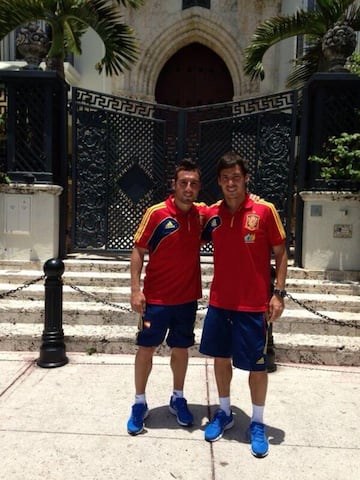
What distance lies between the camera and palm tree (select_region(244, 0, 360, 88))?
7039 millimetres

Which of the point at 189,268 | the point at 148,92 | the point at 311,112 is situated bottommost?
the point at 189,268

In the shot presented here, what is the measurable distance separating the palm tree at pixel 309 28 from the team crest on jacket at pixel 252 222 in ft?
15.9

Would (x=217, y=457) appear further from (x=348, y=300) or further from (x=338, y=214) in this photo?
(x=338, y=214)

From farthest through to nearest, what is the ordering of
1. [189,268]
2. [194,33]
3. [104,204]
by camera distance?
1. [194,33]
2. [104,204]
3. [189,268]

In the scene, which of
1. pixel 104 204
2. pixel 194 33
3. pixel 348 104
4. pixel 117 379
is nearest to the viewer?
pixel 117 379

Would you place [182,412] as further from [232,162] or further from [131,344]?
[232,162]

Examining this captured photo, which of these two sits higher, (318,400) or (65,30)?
(65,30)

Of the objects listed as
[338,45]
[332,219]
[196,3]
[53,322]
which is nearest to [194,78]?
[196,3]

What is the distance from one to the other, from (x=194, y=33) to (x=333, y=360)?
8.89 m

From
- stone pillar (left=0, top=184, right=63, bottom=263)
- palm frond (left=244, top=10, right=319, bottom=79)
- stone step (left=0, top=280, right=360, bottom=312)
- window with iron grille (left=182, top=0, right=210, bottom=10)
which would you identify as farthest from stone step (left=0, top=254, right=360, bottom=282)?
window with iron grille (left=182, top=0, right=210, bottom=10)

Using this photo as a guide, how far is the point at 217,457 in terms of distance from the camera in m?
2.85

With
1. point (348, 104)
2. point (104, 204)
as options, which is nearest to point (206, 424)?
point (104, 204)

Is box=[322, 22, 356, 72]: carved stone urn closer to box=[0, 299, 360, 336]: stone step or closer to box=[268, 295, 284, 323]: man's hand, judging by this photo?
box=[0, 299, 360, 336]: stone step

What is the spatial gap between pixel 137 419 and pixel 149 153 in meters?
4.54
